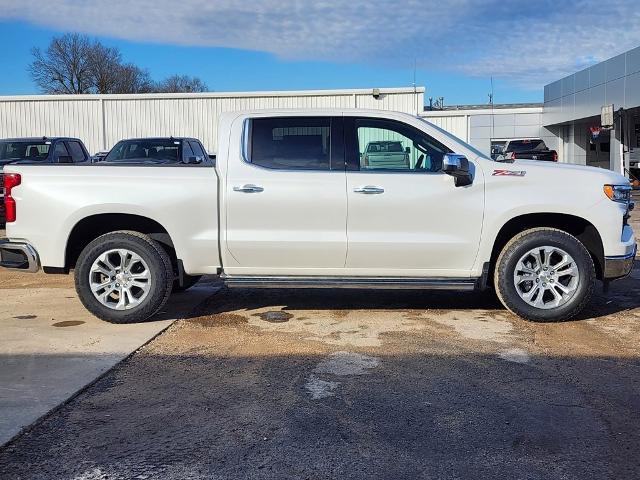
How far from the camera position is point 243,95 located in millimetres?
24562

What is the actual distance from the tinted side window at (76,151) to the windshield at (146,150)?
1108mm

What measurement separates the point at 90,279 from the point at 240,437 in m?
3.09

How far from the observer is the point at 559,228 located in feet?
21.0

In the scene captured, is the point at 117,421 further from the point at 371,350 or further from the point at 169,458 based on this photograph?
the point at 371,350

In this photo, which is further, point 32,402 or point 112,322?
point 112,322

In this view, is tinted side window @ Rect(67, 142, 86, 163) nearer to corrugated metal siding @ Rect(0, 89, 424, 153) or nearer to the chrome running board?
the chrome running board

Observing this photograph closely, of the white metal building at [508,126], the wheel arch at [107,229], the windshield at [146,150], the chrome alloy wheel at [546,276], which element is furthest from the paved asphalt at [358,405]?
the white metal building at [508,126]

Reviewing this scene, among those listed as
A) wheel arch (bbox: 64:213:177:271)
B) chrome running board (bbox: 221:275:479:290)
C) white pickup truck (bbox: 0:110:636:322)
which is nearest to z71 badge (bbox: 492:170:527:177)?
white pickup truck (bbox: 0:110:636:322)

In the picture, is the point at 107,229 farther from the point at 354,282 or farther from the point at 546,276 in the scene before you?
the point at 546,276

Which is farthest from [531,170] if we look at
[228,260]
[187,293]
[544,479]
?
[187,293]

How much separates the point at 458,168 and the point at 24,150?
10.8m

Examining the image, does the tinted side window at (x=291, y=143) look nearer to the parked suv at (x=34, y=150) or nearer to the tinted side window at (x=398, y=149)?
the tinted side window at (x=398, y=149)

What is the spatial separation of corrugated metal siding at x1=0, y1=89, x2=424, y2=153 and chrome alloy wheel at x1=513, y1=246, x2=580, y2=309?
1935 centimetres

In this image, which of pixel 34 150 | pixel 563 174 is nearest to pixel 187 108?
pixel 34 150
